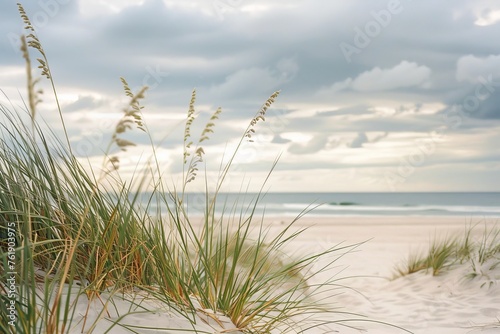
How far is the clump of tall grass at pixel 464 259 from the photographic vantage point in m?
5.62

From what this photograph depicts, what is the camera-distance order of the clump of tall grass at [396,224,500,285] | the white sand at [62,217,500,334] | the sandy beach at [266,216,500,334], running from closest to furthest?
the white sand at [62,217,500,334] → the sandy beach at [266,216,500,334] → the clump of tall grass at [396,224,500,285]

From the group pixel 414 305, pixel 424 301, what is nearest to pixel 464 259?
pixel 424 301

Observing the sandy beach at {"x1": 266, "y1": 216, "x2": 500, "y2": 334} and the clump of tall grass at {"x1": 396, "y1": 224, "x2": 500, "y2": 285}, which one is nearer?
the sandy beach at {"x1": 266, "y1": 216, "x2": 500, "y2": 334}

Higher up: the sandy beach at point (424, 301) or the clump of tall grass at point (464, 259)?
the clump of tall grass at point (464, 259)

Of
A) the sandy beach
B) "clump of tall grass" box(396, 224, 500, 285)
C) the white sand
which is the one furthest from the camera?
"clump of tall grass" box(396, 224, 500, 285)

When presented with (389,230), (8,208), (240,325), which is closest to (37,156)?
(8,208)

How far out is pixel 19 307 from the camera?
205 centimetres

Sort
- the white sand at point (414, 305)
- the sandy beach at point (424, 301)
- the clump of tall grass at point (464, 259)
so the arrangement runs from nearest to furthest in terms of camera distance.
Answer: the white sand at point (414, 305) < the sandy beach at point (424, 301) < the clump of tall grass at point (464, 259)

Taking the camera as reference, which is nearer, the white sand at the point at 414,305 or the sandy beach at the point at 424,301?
the white sand at the point at 414,305

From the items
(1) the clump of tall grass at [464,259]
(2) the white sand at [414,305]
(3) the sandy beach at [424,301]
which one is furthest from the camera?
(1) the clump of tall grass at [464,259]

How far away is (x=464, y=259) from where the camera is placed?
6137 millimetres

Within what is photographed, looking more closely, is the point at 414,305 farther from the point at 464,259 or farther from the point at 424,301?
the point at 464,259

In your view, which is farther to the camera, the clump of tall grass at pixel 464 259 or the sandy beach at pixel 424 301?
the clump of tall grass at pixel 464 259

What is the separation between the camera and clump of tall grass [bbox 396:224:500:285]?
221 inches
